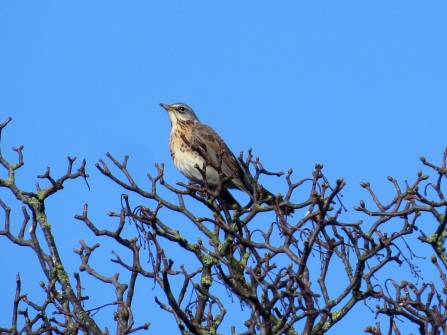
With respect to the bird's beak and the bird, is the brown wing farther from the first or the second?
the bird's beak

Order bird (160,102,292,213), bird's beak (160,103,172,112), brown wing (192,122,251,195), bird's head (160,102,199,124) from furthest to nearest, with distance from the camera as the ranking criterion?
bird's beak (160,103,172,112)
bird's head (160,102,199,124)
brown wing (192,122,251,195)
bird (160,102,292,213)

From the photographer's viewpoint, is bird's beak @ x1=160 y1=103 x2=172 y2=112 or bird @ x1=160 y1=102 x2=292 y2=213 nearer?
bird @ x1=160 y1=102 x2=292 y2=213

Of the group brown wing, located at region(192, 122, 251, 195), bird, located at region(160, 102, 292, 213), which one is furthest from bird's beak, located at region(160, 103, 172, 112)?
brown wing, located at region(192, 122, 251, 195)

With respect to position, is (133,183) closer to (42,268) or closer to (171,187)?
(171,187)

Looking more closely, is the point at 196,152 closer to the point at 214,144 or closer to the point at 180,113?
the point at 214,144

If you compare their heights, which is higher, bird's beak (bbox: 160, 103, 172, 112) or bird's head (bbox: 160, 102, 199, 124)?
bird's beak (bbox: 160, 103, 172, 112)

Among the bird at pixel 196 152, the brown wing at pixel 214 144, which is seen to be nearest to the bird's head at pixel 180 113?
the bird at pixel 196 152

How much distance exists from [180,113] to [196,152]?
1958mm

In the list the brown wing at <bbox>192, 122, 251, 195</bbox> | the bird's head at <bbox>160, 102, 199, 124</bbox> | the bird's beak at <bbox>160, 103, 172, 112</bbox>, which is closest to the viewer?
the brown wing at <bbox>192, 122, 251, 195</bbox>

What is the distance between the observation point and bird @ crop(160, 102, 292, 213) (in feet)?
38.2

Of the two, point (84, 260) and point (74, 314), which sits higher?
point (84, 260)

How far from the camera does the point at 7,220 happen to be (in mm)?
7926

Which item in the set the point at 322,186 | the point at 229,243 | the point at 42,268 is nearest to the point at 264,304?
the point at 322,186

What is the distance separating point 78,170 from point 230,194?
3647 mm
